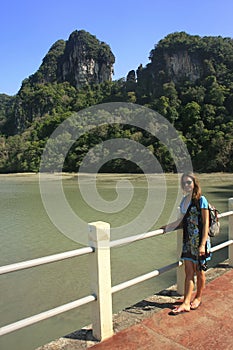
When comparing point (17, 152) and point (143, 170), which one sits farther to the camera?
point (17, 152)

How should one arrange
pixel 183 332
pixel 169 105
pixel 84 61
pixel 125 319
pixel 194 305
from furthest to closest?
pixel 84 61 → pixel 169 105 → pixel 194 305 → pixel 125 319 → pixel 183 332

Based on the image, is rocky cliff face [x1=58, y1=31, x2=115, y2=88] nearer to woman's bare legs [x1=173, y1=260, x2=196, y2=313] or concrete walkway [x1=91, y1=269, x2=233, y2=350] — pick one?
woman's bare legs [x1=173, y1=260, x2=196, y2=313]

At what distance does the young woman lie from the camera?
2.79 m

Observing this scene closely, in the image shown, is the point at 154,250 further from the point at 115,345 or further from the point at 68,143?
the point at 68,143

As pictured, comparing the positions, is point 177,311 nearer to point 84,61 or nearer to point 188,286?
point 188,286

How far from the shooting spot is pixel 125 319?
2.73 m

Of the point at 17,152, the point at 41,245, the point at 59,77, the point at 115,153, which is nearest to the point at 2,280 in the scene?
the point at 41,245

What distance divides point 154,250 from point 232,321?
242 inches

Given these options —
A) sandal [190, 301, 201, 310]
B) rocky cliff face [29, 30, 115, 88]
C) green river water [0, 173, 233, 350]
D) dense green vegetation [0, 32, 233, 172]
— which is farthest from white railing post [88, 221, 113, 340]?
rocky cliff face [29, 30, 115, 88]

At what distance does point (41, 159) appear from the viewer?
48656 millimetres

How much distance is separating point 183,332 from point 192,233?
78cm

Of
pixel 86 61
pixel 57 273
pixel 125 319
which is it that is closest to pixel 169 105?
pixel 57 273

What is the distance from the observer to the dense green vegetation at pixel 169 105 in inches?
1647

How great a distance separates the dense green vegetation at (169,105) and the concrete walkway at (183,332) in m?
36.5
